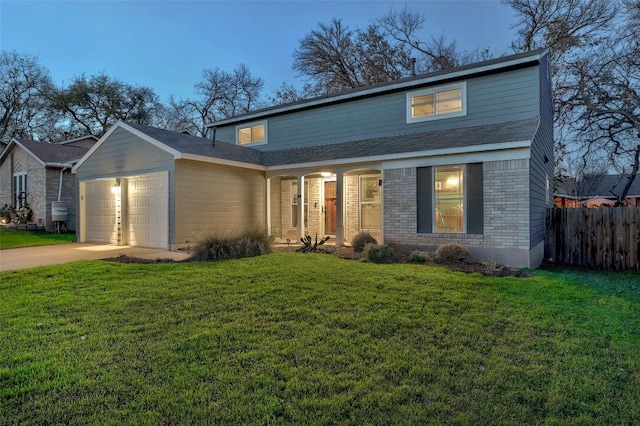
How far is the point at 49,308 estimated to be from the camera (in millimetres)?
4531

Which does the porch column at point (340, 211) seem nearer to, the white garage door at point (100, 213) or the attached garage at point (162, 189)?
the attached garage at point (162, 189)

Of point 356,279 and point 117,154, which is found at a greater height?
point 117,154

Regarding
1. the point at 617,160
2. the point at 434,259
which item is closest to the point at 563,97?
the point at 617,160

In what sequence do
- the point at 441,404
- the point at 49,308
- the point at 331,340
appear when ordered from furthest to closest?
1. the point at 49,308
2. the point at 331,340
3. the point at 441,404

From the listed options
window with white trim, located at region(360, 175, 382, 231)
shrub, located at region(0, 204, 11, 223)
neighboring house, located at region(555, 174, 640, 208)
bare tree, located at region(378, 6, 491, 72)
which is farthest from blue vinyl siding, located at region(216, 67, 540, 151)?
neighboring house, located at region(555, 174, 640, 208)

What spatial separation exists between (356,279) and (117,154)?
9731 millimetres

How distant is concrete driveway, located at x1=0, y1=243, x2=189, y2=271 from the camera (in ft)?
26.1

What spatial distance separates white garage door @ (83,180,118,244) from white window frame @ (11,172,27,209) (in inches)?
333

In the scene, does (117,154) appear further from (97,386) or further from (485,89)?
(485,89)

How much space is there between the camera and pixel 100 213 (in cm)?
1226

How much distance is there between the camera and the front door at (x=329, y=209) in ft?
42.5

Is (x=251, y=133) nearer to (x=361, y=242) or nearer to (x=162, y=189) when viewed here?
(x=162, y=189)

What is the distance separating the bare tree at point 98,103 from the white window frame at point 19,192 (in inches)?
370

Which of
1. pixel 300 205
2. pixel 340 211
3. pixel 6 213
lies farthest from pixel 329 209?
pixel 6 213
